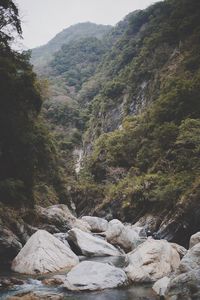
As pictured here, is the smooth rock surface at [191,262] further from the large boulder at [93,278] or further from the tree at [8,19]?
the tree at [8,19]

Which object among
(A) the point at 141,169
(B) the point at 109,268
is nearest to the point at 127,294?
(B) the point at 109,268

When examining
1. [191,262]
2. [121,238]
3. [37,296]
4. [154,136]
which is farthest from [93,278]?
[154,136]

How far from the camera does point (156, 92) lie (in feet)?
186

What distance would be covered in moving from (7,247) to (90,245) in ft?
13.2

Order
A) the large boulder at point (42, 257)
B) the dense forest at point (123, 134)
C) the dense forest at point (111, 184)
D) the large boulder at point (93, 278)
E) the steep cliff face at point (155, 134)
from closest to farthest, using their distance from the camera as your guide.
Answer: the large boulder at point (93, 278), the dense forest at point (111, 184), the large boulder at point (42, 257), the dense forest at point (123, 134), the steep cliff face at point (155, 134)

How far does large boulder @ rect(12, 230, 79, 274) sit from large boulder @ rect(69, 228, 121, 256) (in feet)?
5.73

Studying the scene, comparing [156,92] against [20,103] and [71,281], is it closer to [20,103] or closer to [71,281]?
[20,103]

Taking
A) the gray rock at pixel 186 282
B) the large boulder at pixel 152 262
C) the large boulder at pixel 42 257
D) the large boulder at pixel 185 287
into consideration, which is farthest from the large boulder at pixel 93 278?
the large boulder at pixel 185 287

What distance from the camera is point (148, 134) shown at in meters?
42.3

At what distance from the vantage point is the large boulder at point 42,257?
13.2m

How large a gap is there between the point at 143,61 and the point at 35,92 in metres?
47.6

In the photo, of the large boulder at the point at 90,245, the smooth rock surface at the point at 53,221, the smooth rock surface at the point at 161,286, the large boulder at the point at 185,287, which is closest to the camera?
the large boulder at the point at 185,287

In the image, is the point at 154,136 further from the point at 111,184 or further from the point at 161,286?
the point at 161,286

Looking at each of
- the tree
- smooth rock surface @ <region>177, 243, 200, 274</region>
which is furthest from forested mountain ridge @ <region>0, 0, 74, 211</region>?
smooth rock surface @ <region>177, 243, 200, 274</region>
